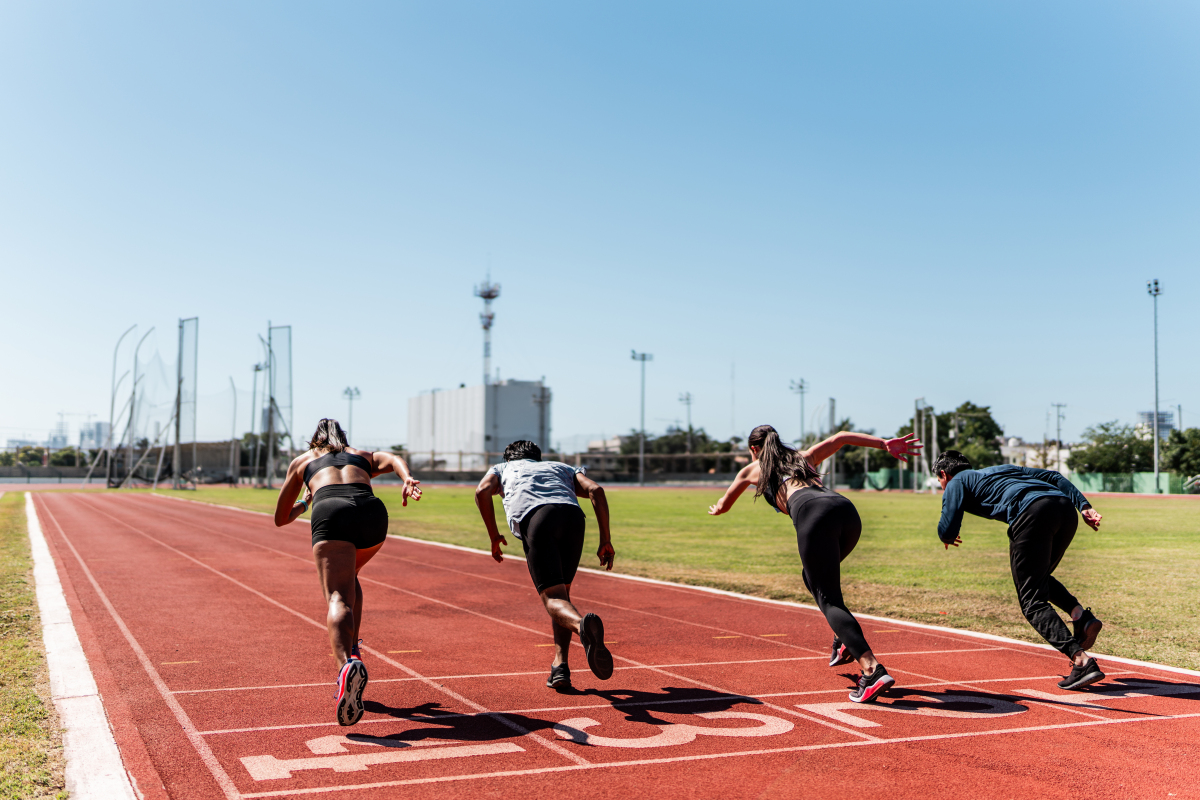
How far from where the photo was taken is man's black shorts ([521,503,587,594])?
580cm

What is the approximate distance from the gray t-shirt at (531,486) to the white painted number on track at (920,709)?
201 centimetres

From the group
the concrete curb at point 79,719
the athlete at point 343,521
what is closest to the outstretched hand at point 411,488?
the athlete at point 343,521

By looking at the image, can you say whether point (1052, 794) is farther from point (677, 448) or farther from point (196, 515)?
point (677, 448)

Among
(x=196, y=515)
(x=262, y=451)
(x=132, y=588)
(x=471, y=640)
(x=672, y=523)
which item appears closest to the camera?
(x=471, y=640)

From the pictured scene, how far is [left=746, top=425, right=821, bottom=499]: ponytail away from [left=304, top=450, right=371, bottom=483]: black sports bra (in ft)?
8.38

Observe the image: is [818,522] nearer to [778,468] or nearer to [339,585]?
[778,468]

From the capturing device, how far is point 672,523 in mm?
25875

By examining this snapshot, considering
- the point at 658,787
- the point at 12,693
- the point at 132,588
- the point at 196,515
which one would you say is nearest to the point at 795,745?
the point at 658,787

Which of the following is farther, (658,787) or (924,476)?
(924,476)

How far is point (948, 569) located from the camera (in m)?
13.8

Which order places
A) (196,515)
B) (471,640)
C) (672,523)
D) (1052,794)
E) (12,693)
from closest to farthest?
(1052,794) → (12,693) → (471,640) → (672,523) → (196,515)

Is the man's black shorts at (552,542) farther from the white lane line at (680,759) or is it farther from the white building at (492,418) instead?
the white building at (492,418)

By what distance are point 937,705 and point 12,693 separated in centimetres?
579

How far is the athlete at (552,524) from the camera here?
228 inches
